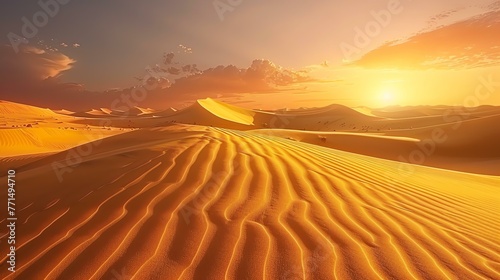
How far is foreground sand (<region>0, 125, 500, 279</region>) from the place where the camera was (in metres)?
2.01

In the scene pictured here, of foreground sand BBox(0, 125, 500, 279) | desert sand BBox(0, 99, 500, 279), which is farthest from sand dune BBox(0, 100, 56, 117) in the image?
foreground sand BBox(0, 125, 500, 279)

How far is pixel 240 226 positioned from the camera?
2.53m

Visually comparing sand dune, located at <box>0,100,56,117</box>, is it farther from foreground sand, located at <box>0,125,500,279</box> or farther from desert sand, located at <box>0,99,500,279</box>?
foreground sand, located at <box>0,125,500,279</box>

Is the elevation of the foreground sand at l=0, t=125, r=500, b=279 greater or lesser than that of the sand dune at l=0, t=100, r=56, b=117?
greater

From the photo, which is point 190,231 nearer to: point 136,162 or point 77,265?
point 77,265

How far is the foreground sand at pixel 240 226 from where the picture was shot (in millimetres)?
2012

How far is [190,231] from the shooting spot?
7.97 feet

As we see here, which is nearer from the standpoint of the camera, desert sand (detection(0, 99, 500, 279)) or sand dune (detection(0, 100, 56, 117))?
desert sand (detection(0, 99, 500, 279))

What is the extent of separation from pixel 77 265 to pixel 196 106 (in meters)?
40.7

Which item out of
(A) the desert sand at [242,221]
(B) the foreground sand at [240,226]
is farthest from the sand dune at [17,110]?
(B) the foreground sand at [240,226]

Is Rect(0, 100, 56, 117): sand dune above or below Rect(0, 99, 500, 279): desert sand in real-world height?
below

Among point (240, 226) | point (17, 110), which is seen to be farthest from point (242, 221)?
point (17, 110)

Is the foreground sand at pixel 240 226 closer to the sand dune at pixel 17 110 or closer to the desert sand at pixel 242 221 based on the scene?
the desert sand at pixel 242 221

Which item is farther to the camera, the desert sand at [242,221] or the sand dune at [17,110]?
the sand dune at [17,110]
